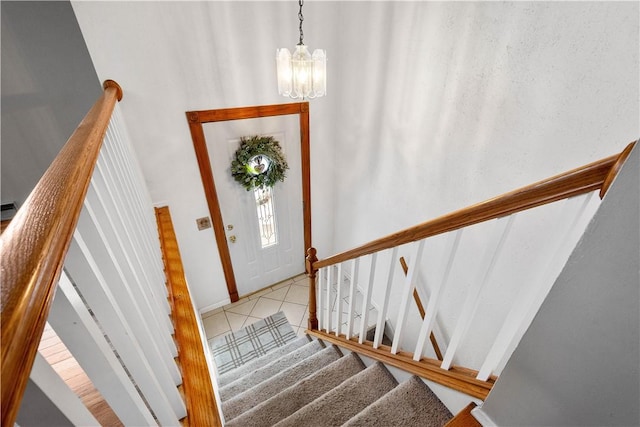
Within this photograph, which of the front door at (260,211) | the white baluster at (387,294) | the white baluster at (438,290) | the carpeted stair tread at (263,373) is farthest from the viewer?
the front door at (260,211)

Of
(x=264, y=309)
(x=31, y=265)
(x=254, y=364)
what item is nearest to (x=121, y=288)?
(x=31, y=265)

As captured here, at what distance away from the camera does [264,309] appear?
3436 millimetres

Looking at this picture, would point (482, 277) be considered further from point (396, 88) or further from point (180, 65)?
point (180, 65)

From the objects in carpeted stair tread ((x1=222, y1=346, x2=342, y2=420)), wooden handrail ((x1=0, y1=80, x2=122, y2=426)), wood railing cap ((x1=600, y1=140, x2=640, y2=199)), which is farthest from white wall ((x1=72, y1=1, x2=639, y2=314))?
wooden handrail ((x1=0, y1=80, x2=122, y2=426))

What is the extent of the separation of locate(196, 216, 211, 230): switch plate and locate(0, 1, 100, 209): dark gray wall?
1.20 metres

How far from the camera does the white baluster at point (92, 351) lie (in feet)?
1.45

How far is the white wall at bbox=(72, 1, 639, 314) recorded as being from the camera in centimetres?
132

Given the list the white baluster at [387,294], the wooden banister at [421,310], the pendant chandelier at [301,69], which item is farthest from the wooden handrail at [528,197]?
the wooden banister at [421,310]

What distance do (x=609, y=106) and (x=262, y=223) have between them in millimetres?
2825

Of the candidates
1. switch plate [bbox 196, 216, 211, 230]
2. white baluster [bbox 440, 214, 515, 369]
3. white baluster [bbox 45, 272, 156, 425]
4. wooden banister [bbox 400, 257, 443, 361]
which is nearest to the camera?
white baluster [bbox 45, 272, 156, 425]

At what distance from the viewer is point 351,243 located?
354 centimetres

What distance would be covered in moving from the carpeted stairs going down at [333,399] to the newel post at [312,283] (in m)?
0.37

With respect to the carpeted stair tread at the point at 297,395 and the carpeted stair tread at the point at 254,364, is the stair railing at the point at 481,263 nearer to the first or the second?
the carpeted stair tread at the point at 297,395

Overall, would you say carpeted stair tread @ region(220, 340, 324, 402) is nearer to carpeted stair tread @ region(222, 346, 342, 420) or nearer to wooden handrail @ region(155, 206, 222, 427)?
carpeted stair tread @ region(222, 346, 342, 420)
